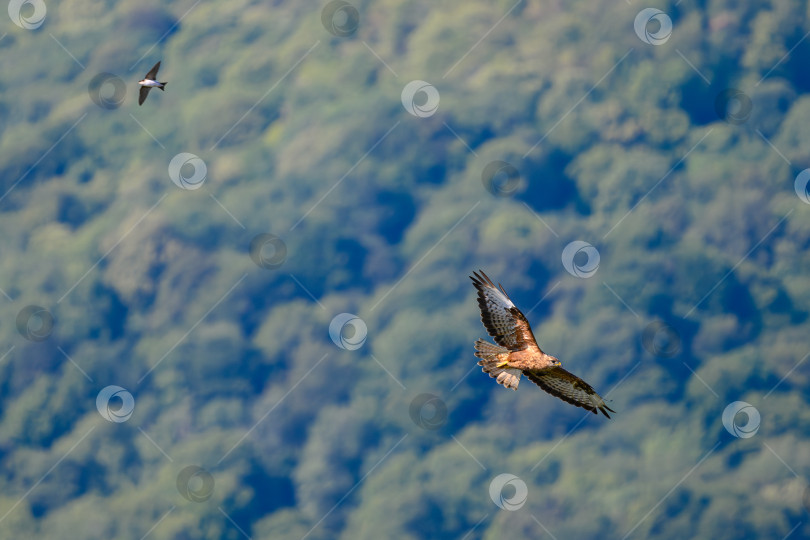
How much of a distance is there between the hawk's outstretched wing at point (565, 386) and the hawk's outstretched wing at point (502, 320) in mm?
1248

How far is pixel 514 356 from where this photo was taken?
52.0 m

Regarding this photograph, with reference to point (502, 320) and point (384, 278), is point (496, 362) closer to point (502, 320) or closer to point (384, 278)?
point (502, 320)

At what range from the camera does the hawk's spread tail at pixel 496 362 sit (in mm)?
52156

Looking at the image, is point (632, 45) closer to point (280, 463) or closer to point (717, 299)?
point (717, 299)

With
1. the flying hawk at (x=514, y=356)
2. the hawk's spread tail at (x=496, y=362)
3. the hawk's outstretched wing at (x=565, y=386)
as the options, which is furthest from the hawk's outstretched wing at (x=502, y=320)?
the hawk's outstretched wing at (x=565, y=386)

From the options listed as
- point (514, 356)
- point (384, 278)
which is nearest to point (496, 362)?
point (514, 356)

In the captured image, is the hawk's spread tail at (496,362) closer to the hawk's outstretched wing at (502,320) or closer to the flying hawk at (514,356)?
the flying hawk at (514,356)

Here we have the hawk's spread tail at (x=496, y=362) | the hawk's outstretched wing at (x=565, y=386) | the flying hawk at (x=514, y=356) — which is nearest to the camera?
the flying hawk at (x=514, y=356)

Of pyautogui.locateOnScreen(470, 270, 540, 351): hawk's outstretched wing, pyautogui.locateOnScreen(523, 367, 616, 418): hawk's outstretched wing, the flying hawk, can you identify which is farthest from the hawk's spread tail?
pyautogui.locateOnScreen(523, 367, 616, 418): hawk's outstretched wing

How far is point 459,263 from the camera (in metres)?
175

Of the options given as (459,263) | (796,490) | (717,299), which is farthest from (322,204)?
(796,490)

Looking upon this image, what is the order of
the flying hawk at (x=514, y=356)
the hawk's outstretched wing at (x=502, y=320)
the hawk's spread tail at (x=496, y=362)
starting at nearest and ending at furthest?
the flying hawk at (x=514, y=356) < the hawk's spread tail at (x=496, y=362) < the hawk's outstretched wing at (x=502, y=320)

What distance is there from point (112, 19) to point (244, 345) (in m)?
54.6

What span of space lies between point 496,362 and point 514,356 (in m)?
0.84
